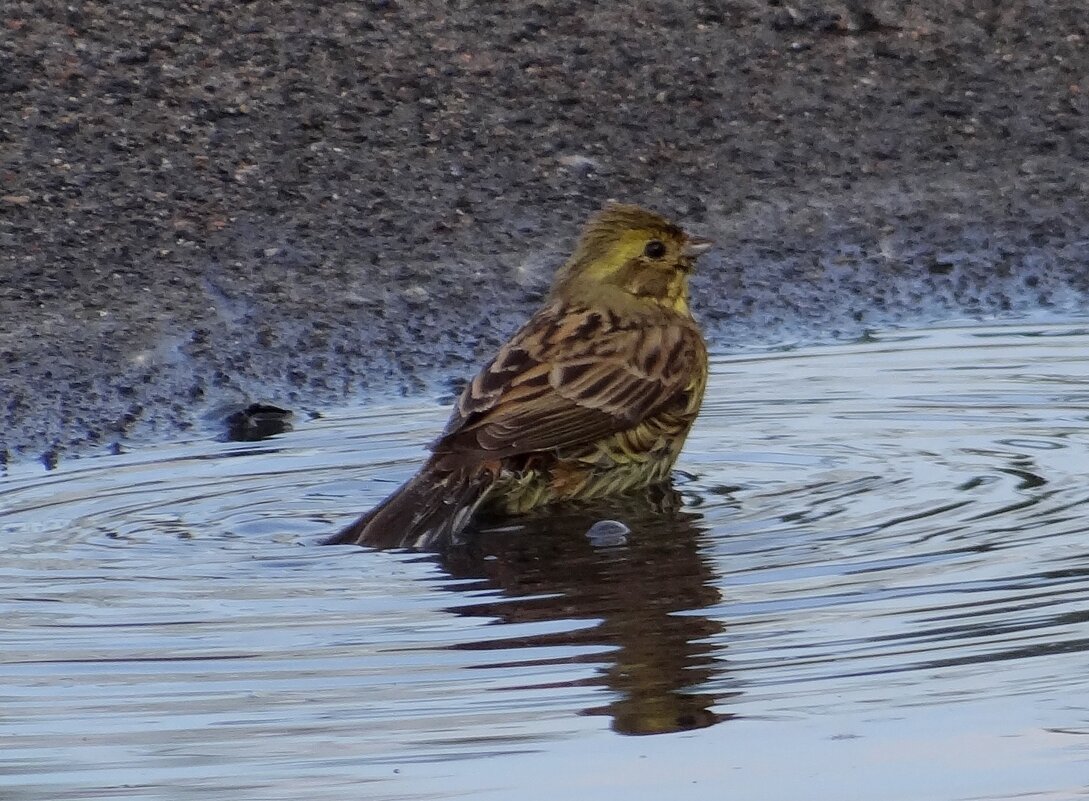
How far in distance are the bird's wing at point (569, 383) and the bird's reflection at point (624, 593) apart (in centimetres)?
24

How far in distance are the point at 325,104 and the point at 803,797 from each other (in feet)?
20.5

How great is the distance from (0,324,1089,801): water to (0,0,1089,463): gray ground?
80 cm

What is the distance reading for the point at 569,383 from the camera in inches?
266

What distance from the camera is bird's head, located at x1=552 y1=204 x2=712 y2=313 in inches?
292

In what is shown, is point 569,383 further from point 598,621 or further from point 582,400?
point 598,621

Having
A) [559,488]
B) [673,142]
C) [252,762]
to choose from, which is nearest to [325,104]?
[673,142]

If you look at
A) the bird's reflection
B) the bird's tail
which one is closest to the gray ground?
the bird's tail

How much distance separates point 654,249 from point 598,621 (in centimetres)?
263

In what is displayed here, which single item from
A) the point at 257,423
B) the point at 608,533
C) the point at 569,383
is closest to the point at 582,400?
the point at 569,383

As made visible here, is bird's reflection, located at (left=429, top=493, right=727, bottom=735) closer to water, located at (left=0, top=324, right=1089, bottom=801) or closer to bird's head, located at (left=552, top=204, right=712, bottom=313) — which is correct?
water, located at (left=0, top=324, right=1089, bottom=801)

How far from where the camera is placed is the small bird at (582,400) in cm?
616

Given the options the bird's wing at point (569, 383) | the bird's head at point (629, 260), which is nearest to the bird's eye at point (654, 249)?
the bird's head at point (629, 260)

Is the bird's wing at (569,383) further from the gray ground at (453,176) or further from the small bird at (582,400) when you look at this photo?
the gray ground at (453,176)

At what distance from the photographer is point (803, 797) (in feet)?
12.4
